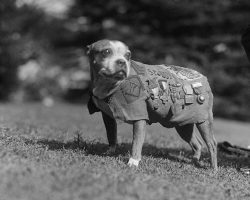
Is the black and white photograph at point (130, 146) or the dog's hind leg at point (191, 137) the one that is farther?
the dog's hind leg at point (191, 137)

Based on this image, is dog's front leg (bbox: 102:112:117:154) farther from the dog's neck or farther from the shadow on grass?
the dog's neck

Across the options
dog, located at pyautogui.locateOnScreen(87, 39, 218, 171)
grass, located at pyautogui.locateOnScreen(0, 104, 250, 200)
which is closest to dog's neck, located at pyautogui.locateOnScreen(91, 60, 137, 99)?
dog, located at pyautogui.locateOnScreen(87, 39, 218, 171)

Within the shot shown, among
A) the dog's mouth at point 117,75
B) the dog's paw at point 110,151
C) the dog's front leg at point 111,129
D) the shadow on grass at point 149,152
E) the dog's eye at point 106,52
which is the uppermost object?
the dog's eye at point 106,52

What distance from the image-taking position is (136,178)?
4738mm

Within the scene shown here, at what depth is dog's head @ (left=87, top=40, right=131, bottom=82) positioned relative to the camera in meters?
5.37

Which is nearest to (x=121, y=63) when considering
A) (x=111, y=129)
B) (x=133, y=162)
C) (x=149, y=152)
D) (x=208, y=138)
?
(x=133, y=162)

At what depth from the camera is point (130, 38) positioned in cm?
2159

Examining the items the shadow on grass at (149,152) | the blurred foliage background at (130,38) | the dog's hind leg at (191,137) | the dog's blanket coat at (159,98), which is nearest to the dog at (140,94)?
the dog's blanket coat at (159,98)

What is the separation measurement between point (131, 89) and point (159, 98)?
44 cm

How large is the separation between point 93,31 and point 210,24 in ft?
18.6

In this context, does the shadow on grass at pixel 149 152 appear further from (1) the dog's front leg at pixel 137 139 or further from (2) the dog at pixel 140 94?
(1) the dog's front leg at pixel 137 139

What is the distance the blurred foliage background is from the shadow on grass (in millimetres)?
12866

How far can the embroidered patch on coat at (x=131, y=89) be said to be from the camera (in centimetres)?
556

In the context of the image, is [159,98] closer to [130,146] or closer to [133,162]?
[133,162]
